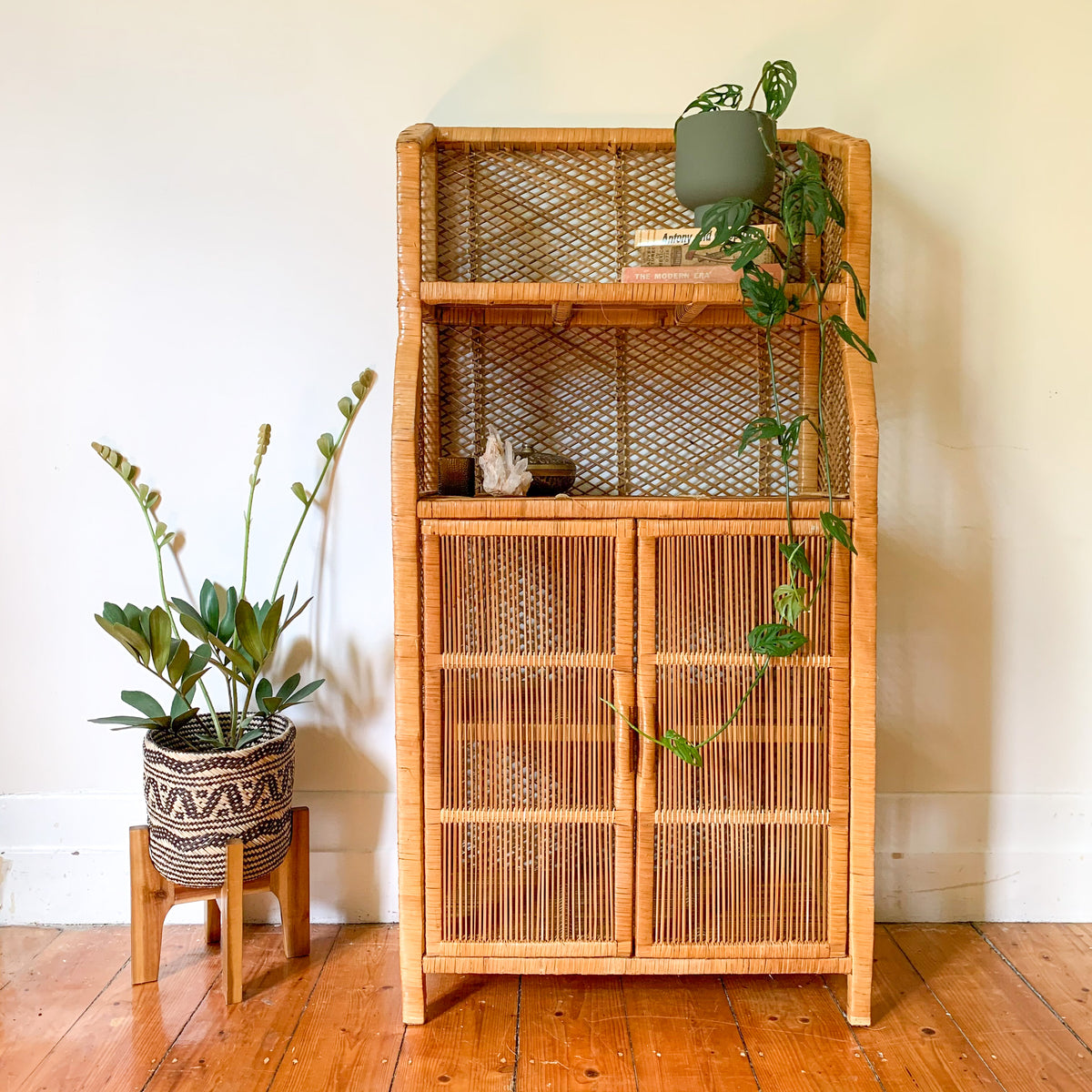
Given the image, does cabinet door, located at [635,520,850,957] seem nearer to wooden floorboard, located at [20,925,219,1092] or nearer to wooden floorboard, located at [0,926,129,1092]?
wooden floorboard, located at [20,925,219,1092]

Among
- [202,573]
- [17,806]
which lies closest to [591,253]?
[202,573]

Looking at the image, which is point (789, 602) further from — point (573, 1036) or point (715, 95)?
point (715, 95)

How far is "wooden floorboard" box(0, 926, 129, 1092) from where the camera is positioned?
1.57 m

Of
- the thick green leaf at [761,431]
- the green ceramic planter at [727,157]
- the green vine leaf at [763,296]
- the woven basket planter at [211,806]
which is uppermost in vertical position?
Answer: the green ceramic planter at [727,157]

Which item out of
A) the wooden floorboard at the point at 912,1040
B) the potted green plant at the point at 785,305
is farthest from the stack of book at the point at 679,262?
the wooden floorboard at the point at 912,1040

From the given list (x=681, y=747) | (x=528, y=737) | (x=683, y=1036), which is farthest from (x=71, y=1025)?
(x=681, y=747)

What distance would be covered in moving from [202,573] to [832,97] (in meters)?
1.67

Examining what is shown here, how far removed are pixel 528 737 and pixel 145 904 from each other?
2.69 ft

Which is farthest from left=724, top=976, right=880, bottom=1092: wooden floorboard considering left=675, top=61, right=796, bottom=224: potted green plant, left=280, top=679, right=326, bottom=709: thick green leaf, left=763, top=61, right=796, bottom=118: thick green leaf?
left=763, top=61, right=796, bottom=118: thick green leaf

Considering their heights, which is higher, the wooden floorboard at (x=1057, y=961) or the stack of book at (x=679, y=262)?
the stack of book at (x=679, y=262)

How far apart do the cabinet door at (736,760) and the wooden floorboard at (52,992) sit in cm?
104

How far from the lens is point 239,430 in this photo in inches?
79.0

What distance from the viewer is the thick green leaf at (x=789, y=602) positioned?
60.6 inches

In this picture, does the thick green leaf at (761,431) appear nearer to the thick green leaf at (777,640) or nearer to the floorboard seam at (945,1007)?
the thick green leaf at (777,640)
